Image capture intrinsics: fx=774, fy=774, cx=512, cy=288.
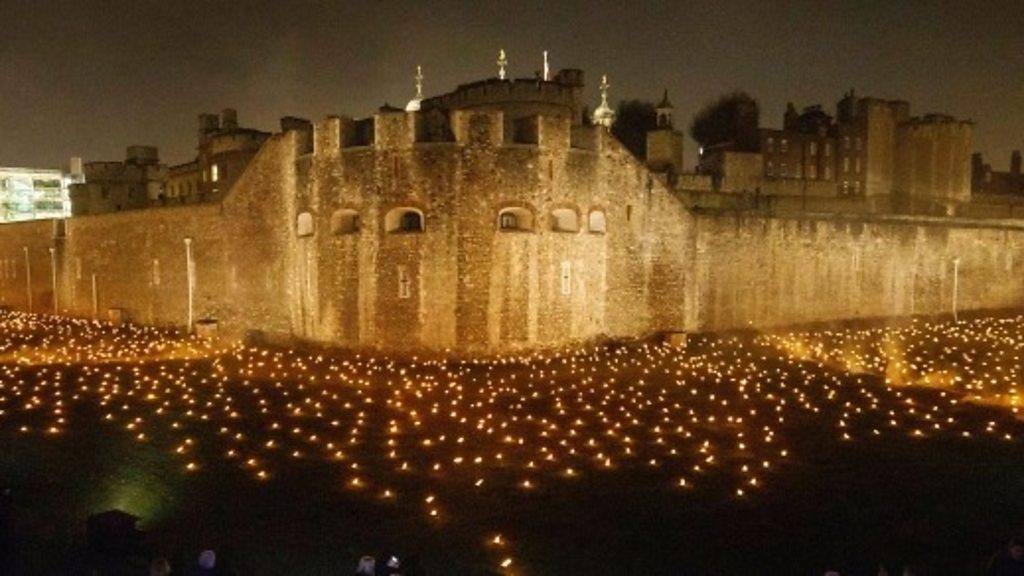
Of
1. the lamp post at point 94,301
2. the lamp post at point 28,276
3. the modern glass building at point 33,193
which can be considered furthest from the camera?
the modern glass building at point 33,193

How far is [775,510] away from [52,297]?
3275cm

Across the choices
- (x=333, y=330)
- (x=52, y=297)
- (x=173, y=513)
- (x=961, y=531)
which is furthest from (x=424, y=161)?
(x=52, y=297)

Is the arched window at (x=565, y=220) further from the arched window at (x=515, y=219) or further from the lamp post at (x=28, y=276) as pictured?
the lamp post at (x=28, y=276)

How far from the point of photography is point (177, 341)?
22.7 metres

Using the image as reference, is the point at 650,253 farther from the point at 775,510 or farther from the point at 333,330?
the point at 775,510

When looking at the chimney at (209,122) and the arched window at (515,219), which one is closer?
the arched window at (515,219)

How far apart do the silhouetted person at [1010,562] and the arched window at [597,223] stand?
14541mm

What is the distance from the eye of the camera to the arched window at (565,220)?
19.5 metres

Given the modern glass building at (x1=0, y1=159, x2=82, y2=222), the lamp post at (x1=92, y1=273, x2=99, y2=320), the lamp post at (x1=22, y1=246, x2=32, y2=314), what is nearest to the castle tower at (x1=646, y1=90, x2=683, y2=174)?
the lamp post at (x1=92, y1=273, x2=99, y2=320)

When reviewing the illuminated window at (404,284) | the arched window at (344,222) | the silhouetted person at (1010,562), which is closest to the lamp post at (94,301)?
the arched window at (344,222)

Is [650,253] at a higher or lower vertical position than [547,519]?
higher

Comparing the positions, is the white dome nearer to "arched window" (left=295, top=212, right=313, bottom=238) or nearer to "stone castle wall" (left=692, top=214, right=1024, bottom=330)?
"stone castle wall" (left=692, top=214, right=1024, bottom=330)

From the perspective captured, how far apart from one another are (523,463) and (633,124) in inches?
2010

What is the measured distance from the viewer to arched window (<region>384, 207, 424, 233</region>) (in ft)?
62.5
